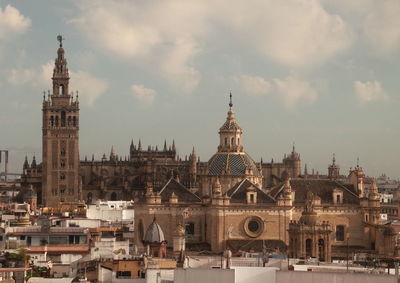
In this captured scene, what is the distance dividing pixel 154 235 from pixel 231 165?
14526 millimetres

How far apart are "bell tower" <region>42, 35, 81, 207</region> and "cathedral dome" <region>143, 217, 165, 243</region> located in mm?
91939

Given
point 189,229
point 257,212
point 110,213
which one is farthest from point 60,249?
point 110,213

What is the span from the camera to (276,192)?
9056 cm

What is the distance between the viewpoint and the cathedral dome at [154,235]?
7969cm

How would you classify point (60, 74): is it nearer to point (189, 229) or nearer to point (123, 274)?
point (189, 229)

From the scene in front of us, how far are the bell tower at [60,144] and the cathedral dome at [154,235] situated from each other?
Answer: 9194 centimetres

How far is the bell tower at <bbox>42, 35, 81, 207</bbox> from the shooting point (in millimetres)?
172250

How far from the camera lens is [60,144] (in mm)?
173125

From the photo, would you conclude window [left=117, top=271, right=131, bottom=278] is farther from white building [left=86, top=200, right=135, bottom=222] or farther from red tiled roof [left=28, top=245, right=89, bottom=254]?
white building [left=86, top=200, right=135, bottom=222]

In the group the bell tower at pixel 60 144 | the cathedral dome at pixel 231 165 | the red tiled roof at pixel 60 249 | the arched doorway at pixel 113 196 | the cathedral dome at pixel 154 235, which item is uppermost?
the bell tower at pixel 60 144

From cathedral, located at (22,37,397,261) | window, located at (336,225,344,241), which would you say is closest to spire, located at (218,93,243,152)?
cathedral, located at (22,37,397,261)

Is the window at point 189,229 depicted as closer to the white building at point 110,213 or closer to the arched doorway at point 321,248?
the arched doorway at point 321,248

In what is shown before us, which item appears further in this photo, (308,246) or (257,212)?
(257,212)

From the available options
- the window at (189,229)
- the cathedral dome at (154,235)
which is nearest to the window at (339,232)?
the window at (189,229)
